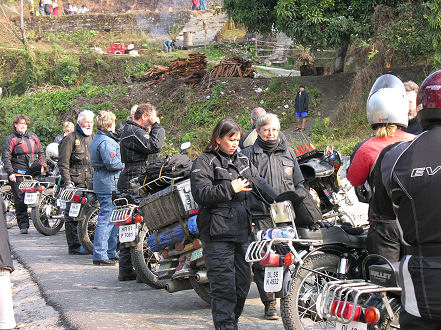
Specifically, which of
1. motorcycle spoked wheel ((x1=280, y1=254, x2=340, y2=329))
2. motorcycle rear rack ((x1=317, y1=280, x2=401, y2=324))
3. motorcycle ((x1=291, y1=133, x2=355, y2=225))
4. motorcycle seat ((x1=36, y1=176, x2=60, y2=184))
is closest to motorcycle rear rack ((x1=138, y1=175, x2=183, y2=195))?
motorcycle ((x1=291, y1=133, x2=355, y2=225))

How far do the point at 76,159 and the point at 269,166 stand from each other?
4.86 metres

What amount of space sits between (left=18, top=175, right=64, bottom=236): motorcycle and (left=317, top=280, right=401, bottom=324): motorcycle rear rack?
8.23 meters

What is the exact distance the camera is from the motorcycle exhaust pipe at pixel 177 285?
6.22 metres

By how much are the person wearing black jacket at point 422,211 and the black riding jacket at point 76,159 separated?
23.9 ft

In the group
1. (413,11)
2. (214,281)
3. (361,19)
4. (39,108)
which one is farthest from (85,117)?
(39,108)

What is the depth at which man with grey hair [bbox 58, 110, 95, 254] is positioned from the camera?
984 cm

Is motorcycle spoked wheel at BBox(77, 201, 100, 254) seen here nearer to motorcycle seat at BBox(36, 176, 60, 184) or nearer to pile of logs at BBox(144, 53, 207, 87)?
motorcycle seat at BBox(36, 176, 60, 184)

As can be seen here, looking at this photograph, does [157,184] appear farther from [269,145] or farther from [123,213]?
[269,145]

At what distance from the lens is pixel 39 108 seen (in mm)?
27281

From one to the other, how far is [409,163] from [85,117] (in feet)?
24.0

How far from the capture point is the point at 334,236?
498 cm

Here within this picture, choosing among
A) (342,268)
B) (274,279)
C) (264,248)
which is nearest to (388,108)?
(342,268)

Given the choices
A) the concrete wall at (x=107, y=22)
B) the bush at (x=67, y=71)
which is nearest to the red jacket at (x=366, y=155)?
the bush at (x=67, y=71)

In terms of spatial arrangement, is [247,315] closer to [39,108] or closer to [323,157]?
[323,157]
